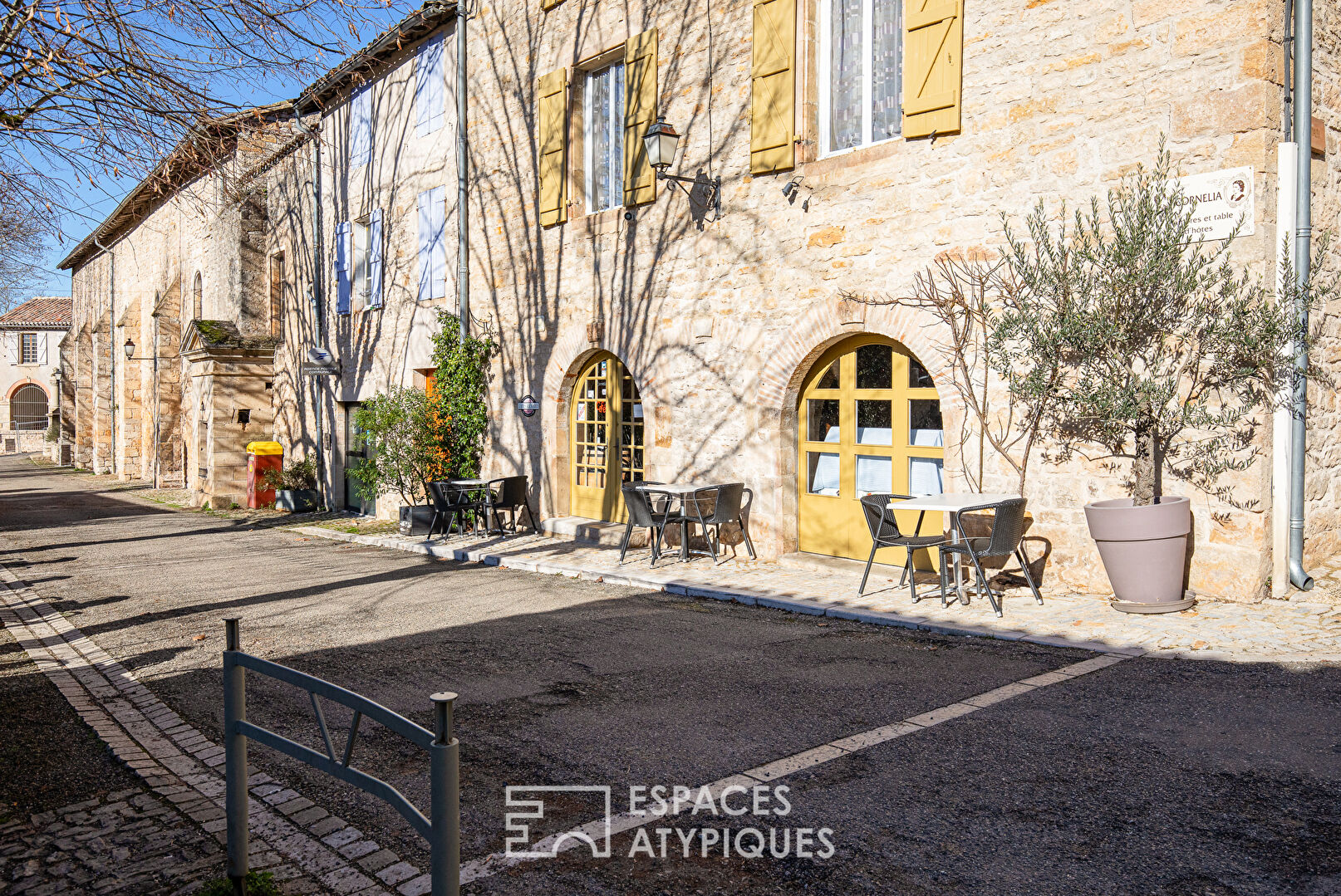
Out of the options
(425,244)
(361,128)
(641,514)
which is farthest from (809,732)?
(361,128)

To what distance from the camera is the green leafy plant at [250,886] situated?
288cm

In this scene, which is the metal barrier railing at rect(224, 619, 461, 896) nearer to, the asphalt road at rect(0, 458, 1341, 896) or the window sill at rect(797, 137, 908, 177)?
the asphalt road at rect(0, 458, 1341, 896)

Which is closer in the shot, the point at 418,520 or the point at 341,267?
the point at 418,520

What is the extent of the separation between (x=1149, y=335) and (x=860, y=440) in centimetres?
275

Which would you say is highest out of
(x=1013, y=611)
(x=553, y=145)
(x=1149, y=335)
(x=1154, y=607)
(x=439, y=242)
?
(x=553, y=145)

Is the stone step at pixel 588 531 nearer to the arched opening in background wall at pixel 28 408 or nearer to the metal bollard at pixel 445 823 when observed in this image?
the metal bollard at pixel 445 823

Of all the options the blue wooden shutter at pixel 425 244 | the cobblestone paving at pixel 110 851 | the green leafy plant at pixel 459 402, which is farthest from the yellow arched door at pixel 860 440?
the blue wooden shutter at pixel 425 244

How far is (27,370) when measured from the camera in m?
53.8

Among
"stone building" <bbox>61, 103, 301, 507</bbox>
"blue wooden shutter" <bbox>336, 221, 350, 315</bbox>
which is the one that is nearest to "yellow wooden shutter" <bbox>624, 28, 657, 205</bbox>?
"stone building" <bbox>61, 103, 301, 507</bbox>

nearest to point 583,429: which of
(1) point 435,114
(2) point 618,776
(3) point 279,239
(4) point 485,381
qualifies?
(4) point 485,381

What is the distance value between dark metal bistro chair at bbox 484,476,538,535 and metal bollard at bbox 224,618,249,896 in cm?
922

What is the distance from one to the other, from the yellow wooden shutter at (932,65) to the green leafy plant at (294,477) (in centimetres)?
1301

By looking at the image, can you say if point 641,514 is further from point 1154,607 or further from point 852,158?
point 1154,607

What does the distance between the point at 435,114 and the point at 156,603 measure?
29.1ft
